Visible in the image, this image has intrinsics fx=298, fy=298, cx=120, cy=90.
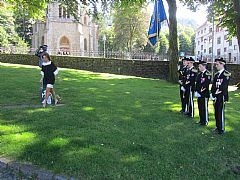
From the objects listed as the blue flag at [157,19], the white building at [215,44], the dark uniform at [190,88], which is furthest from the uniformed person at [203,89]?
the white building at [215,44]

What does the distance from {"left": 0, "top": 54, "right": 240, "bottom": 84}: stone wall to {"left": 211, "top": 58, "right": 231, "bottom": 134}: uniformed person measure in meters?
19.4

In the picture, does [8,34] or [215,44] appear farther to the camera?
[215,44]

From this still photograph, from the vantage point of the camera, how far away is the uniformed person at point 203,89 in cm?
859

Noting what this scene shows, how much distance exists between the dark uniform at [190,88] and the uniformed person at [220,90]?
60.2 inches

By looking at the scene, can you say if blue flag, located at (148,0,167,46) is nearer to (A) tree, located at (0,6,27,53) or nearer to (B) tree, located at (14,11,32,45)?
(A) tree, located at (0,6,27,53)

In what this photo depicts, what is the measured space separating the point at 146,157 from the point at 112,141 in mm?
1059

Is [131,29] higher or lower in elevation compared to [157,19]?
higher

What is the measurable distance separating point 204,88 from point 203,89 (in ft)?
0.13

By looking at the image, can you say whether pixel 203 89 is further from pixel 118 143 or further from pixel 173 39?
pixel 173 39

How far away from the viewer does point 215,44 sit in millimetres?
81188

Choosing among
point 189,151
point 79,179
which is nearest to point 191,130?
point 189,151

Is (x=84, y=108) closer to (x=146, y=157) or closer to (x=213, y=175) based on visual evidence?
(x=146, y=157)

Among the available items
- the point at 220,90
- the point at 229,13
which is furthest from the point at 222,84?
the point at 229,13

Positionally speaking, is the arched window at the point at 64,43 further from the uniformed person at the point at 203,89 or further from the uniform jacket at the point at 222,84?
the uniform jacket at the point at 222,84
